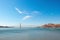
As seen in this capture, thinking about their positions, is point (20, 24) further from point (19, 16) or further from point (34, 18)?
point (34, 18)

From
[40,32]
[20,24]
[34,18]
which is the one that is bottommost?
[40,32]

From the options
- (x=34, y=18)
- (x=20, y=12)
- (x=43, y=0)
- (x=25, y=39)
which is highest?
(x=43, y=0)

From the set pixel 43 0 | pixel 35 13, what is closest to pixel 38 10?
pixel 35 13

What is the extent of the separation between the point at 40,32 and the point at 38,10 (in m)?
0.89

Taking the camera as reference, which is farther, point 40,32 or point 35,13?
point 40,32

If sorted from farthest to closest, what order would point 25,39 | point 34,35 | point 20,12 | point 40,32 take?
point 40,32
point 34,35
point 25,39
point 20,12

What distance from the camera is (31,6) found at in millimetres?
2205

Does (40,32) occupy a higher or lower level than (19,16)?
lower

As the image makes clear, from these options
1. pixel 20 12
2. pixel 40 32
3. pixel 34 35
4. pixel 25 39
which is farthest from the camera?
pixel 40 32

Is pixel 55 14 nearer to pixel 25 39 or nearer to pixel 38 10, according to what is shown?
pixel 38 10

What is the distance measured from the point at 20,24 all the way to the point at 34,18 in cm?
44

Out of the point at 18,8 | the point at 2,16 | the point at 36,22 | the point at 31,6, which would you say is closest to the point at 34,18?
the point at 36,22

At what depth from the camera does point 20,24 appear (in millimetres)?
2193

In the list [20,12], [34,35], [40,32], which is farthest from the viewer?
[40,32]
